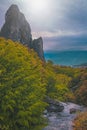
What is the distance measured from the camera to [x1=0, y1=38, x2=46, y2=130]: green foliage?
40188mm

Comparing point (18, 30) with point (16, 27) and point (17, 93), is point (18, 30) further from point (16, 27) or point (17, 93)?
point (17, 93)

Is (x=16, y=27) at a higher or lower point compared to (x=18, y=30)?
higher

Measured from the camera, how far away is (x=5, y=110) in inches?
1574

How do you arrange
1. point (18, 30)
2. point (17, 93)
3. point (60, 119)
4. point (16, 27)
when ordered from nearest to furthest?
point (17, 93), point (60, 119), point (18, 30), point (16, 27)

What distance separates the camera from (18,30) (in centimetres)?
18488

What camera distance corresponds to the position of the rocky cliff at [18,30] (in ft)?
590

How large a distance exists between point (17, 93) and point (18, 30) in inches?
5760

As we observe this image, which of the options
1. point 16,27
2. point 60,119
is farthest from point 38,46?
point 60,119

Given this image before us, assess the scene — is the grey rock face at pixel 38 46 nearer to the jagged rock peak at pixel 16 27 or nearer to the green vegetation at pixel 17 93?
the jagged rock peak at pixel 16 27

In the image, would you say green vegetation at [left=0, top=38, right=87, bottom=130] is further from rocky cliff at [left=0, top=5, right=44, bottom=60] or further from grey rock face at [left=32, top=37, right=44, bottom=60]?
grey rock face at [left=32, top=37, right=44, bottom=60]

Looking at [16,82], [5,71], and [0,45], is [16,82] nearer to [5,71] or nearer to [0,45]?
[5,71]

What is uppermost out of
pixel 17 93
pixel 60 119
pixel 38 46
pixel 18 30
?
pixel 18 30

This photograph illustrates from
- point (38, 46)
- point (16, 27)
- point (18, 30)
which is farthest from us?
point (16, 27)

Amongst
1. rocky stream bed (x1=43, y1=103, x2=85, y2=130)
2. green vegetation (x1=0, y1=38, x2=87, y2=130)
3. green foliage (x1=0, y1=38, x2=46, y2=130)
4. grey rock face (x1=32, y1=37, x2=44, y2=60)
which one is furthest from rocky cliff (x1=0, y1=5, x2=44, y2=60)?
green foliage (x1=0, y1=38, x2=46, y2=130)
